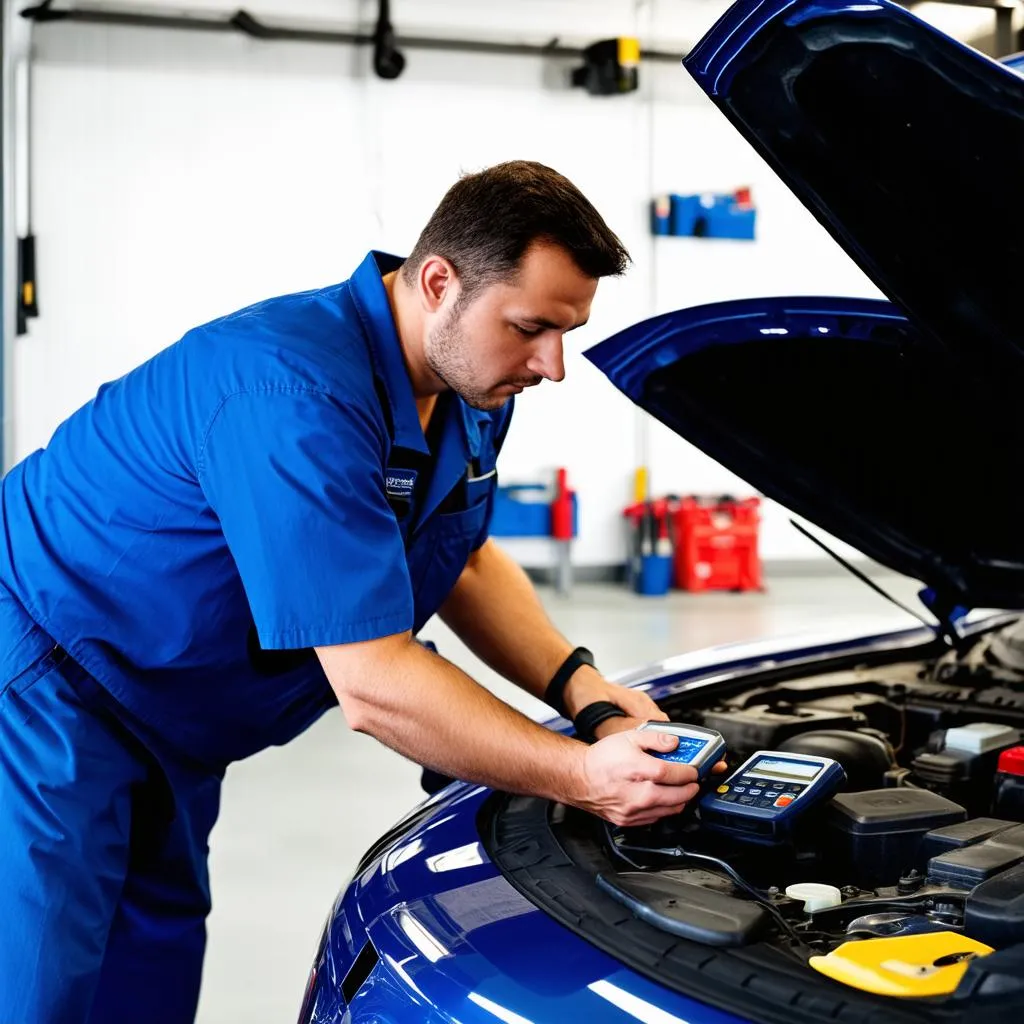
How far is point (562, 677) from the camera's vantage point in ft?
5.65

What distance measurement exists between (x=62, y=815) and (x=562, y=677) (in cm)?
66

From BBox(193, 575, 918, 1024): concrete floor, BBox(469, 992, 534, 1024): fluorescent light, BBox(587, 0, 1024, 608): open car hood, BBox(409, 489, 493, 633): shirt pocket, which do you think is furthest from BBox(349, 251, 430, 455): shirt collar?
BBox(193, 575, 918, 1024): concrete floor

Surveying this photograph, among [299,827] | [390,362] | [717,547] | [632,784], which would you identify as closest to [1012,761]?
[632,784]

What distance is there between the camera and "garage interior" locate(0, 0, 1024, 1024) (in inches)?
257

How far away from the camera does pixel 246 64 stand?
6711 millimetres

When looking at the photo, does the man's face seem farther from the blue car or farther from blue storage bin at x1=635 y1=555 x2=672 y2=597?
blue storage bin at x1=635 y1=555 x2=672 y2=597

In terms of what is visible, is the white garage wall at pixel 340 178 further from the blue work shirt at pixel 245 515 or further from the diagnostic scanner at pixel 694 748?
the diagnostic scanner at pixel 694 748

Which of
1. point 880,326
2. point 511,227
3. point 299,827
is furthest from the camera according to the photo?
point 299,827

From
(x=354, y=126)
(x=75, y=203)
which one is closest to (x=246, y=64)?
(x=354, y=126)

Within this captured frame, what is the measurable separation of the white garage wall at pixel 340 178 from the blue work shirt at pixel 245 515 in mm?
5290

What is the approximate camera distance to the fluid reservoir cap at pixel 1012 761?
4.74 feet

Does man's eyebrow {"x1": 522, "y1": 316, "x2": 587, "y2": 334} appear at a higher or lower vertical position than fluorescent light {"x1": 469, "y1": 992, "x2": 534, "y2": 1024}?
higher

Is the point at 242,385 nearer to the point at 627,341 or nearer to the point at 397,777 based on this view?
the point at 627,341

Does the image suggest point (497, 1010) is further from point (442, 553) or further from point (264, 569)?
point (442, 553)
